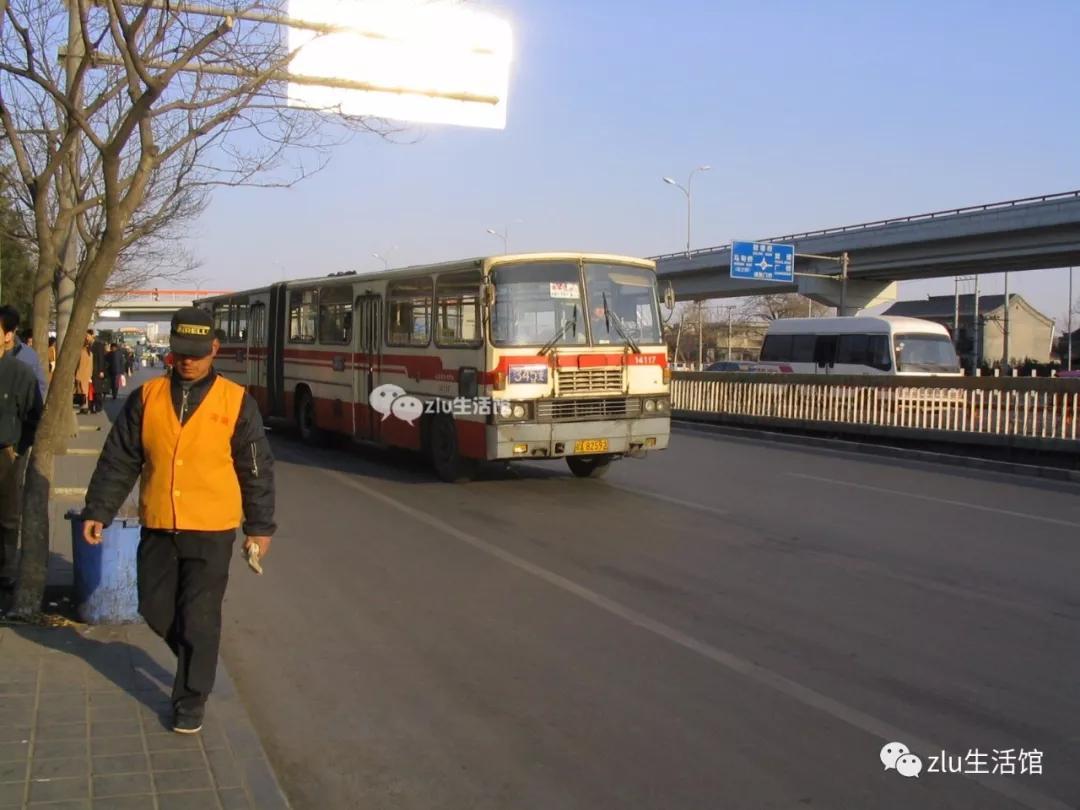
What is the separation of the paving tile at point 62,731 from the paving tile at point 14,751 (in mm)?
100

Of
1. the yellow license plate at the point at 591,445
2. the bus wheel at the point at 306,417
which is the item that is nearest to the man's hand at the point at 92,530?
the yellow license plate at the point at 591,445

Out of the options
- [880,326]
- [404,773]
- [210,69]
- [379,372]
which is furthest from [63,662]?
[880,326]

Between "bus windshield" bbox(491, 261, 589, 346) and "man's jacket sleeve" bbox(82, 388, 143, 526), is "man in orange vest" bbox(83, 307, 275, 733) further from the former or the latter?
"bus windshield" bbox(491, 261, 589, 346)

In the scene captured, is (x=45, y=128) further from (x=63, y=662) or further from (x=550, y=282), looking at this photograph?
(x=63, y=662)

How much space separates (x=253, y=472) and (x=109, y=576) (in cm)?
203

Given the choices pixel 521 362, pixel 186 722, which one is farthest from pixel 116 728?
pixel 521 362

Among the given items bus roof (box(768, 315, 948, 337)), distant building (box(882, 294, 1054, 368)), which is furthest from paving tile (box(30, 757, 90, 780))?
distant building (box(882, 294, 1054, 368))

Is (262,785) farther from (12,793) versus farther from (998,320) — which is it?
(998,320)

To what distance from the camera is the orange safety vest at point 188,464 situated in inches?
189

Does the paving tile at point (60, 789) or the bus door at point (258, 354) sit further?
the bus door at point (258, 354)

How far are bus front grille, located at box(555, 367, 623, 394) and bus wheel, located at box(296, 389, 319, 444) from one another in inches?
287

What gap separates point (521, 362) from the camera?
42.1ft

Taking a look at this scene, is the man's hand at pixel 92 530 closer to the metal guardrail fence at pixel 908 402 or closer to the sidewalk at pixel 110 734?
the sidewalk at pixel 110 734

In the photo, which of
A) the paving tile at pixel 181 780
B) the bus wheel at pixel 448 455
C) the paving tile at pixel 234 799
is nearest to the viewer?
the paving tile at pixel 234 799
